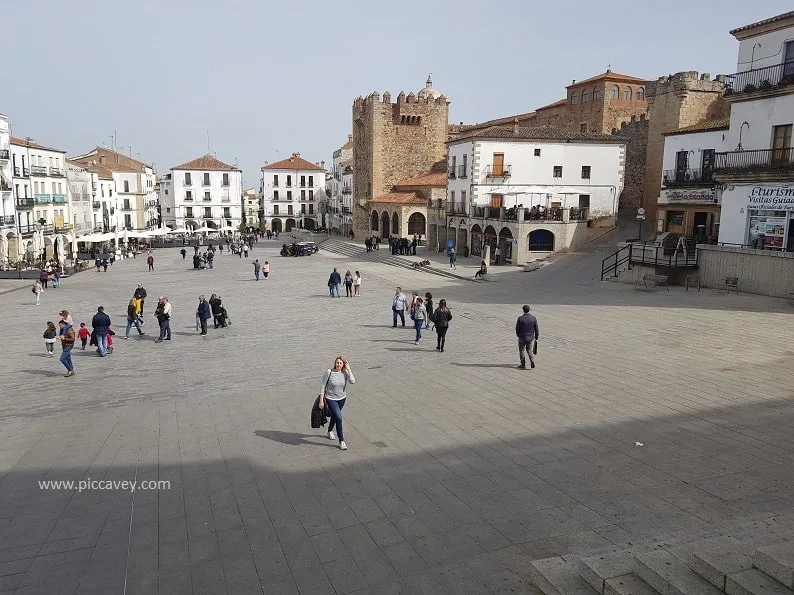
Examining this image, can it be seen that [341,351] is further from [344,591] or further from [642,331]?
[344,591]

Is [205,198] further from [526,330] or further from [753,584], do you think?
[753,584]

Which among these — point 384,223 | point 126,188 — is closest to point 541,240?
point 384,223

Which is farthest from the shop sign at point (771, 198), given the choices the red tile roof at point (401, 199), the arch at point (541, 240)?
the red tile roof at point (401, 199)

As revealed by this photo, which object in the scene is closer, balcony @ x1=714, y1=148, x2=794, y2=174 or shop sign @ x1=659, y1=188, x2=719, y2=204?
balcony @ x1=714, y1=148, x2=794, y2=174

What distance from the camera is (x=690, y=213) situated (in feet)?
101

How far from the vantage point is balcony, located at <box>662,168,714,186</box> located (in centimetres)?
2923

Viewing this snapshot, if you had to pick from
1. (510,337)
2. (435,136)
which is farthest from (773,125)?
(435,136)

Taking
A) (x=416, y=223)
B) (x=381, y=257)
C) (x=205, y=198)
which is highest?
(x=205, y=198)

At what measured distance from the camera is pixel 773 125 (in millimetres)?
21531

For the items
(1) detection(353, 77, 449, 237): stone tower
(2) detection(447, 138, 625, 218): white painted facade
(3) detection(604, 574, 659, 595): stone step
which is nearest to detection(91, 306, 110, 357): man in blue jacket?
(3) detection(604, 574, 659, 595): stone step

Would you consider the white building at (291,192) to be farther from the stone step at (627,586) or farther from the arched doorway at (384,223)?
the stone step at (627,586)

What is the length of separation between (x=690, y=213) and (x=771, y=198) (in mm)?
9366

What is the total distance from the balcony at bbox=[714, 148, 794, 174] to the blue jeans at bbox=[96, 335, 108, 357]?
2200cm

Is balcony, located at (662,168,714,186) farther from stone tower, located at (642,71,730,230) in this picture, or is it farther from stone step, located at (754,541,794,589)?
stone step, located at (754,541,794,589)
